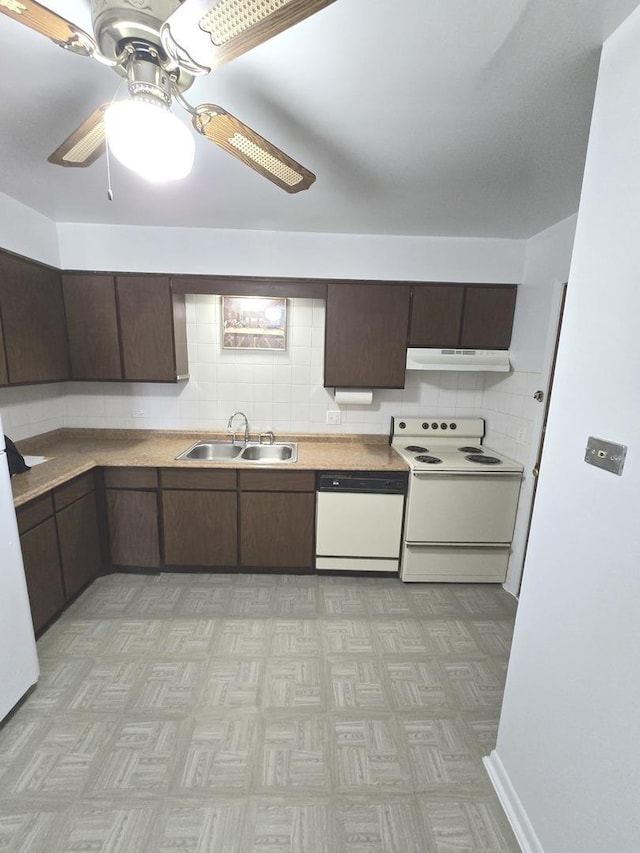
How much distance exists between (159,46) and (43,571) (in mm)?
2378

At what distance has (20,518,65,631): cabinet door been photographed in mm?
1873

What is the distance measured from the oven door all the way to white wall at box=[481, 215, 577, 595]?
96mm

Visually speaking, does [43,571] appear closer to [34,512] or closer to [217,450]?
[34,512]

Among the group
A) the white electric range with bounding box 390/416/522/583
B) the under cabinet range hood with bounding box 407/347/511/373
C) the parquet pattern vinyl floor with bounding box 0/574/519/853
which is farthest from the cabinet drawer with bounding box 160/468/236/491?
the under cabinet range hood with bounding box 407/347/511/373

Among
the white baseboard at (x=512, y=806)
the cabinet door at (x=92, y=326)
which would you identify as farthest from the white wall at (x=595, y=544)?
the cabinet door at (x=92, y=326)

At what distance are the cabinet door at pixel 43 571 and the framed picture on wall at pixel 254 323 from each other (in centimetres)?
170

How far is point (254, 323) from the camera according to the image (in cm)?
276

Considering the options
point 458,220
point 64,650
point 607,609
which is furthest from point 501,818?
point 458,220

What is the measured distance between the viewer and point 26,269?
7.06 feet

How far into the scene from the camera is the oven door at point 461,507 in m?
2.41

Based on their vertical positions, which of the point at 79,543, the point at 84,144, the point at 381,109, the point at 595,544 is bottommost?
the point at 79,543

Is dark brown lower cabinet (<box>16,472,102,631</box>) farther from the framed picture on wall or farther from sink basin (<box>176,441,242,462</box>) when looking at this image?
the framed picture on wall

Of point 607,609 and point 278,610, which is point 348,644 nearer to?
point 278,610

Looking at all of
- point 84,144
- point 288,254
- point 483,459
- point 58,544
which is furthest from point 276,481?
point 84,144
